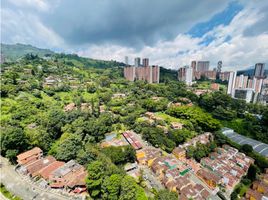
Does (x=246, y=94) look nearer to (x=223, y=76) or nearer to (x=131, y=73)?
(x=223, y=76)

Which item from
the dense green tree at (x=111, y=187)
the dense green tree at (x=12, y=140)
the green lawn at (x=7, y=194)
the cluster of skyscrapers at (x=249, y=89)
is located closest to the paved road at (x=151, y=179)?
the dense green tree at (x=111, y=187)

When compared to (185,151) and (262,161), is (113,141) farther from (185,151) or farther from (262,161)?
(262,161)

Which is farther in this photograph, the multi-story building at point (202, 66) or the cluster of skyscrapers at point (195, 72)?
the multi-story building at point (202, 66)

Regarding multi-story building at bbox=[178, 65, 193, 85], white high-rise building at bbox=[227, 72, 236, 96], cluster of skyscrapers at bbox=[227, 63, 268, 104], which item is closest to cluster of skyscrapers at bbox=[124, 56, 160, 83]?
multi-story building at bbox=[178, 65, 193, 85]

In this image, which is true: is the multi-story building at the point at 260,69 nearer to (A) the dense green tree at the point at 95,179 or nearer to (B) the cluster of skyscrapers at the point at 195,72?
(B) the cluster of skyscrapers at the point at 195,72

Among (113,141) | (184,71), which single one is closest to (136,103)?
(113,141)

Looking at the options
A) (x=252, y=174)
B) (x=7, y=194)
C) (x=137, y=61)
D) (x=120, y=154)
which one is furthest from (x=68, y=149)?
(x=137, y=61)

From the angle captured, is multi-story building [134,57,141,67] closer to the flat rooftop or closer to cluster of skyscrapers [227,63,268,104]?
cluster of skyscrapers [227,63,268,104]
